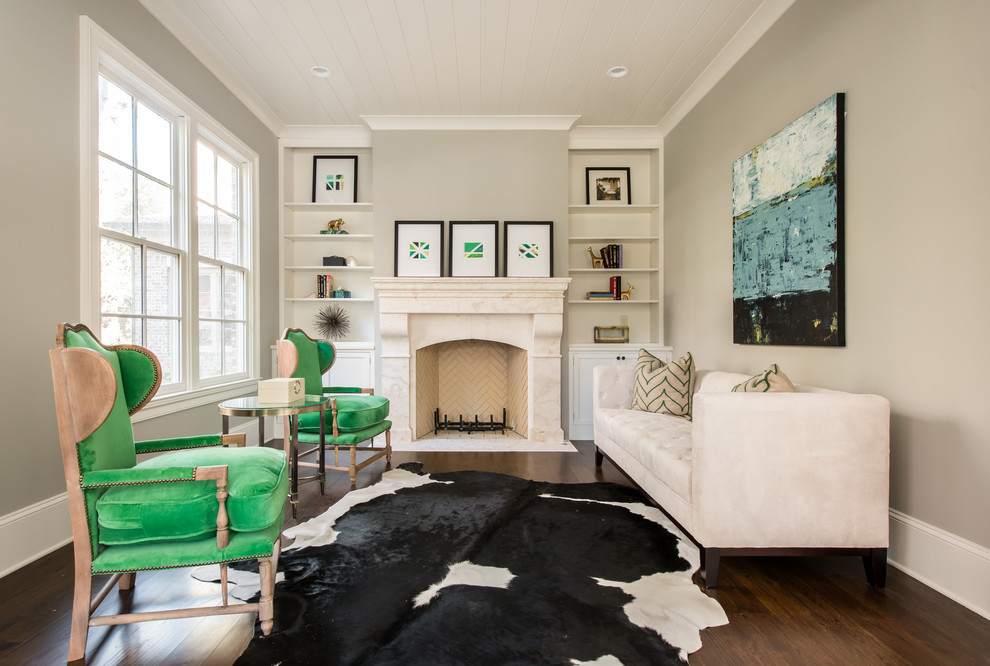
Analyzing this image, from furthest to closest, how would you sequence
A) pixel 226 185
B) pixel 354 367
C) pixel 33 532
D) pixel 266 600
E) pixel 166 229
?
pixel 354 367 → pixel 226 185 → pixel 166 229 → pixel 33 532 → pixel 266 600

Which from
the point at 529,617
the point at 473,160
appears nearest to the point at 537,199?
the point at 473,160

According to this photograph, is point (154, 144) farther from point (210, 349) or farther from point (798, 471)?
point (798, 471)

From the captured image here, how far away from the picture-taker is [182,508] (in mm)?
1458

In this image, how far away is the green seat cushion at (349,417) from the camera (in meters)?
3.17

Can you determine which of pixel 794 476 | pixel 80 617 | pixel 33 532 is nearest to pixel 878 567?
pixel 794 476

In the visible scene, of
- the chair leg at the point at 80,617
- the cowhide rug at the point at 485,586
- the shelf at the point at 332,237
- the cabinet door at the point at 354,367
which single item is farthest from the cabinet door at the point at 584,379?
the chair leg at the point at 80,617

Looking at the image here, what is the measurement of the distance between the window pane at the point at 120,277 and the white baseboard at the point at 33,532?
39.6 inches

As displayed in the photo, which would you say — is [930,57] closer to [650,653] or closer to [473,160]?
[650,653]

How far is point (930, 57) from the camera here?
192 centimetres

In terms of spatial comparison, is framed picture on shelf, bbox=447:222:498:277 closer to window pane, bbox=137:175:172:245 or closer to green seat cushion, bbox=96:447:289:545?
window pane, bbox=137:175:172:245

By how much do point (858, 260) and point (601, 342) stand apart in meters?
2.65

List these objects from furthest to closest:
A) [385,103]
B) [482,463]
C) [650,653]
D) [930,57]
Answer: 1. [385,103]
2. [482,463]
3. [930,57]
4. [650,653]

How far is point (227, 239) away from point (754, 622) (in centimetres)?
428

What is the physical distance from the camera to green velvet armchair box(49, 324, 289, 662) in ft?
4.66
